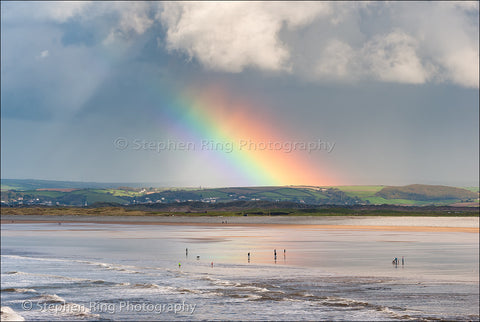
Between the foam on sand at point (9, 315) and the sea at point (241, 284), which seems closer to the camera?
the foam on sand at point (9, 315)

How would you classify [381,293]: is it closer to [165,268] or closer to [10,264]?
[165,268]

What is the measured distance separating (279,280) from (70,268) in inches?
1053

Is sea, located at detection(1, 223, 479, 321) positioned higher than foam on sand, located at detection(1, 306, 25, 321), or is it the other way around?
sea, located at detection(1, 223, 479, 321)

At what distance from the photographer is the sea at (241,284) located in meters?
41.2

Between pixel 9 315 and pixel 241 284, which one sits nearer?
pixel 9 315

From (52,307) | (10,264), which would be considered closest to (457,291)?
(52,307)

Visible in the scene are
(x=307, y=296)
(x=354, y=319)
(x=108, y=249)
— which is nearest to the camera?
(x=354, y=319)

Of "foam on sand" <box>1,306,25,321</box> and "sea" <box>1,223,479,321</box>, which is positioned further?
"sea" <box>1,223,479,321</box>

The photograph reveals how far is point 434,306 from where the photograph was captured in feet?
138

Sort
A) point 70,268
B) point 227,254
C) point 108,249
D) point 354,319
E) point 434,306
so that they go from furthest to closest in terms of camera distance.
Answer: point 108,249, point 227,254, point 70,268, point 434,306, point 354,319

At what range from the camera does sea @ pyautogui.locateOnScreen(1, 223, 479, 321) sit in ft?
135

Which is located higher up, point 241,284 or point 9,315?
point 241,284

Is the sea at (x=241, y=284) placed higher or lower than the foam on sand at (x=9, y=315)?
higher

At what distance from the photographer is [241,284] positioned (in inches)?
2096
